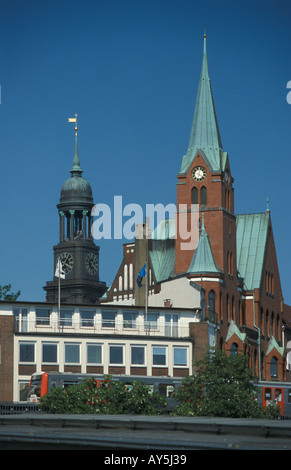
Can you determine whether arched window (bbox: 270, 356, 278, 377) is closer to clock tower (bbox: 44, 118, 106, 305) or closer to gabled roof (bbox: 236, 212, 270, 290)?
gabled roof (bbox: 236, 212, 270, 290)

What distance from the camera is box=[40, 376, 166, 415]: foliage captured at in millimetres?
49625

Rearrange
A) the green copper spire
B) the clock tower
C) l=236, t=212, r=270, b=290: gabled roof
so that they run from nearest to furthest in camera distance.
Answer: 1. the green copper spire
2. l=236, t=212, r=270, b=290: gabled roof
3. the clock tower

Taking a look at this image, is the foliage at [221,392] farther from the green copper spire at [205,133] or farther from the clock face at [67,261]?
the clock face at [67,261]

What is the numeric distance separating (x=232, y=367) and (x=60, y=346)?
24.9 m

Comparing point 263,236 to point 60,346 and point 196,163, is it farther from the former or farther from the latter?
point 60,346

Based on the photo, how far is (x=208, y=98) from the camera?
116 meters

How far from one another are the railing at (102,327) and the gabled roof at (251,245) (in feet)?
89.1

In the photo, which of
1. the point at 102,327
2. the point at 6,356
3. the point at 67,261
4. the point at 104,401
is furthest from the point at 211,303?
the point at 67,261

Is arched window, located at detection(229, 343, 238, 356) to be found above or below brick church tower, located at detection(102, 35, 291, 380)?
below

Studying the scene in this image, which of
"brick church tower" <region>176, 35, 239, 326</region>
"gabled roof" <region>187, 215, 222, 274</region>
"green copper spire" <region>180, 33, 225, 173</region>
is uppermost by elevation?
"green copper spire" <region>180, 33, 225, 173</region>

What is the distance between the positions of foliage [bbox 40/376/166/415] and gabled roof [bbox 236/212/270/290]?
67.6 m

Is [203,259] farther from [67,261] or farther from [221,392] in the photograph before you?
[67,261]

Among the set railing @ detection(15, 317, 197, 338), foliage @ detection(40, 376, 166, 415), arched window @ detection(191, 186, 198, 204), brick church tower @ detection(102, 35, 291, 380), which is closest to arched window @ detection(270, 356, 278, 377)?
brick church tower @ detection(102, 35, 291, 380)
